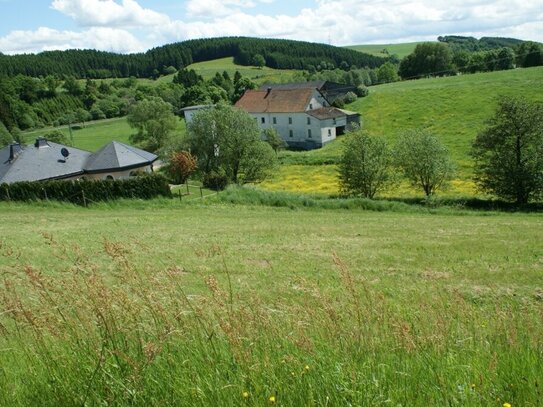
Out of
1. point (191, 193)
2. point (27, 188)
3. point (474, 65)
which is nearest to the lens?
point (27, 188)

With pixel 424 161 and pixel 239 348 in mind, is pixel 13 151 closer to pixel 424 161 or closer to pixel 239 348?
pixel 424 161

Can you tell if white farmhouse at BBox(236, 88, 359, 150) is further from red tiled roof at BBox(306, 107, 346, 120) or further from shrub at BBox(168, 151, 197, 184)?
shrub at BBox(168, 151, 197, 184)

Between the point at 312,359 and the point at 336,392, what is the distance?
1.42ft

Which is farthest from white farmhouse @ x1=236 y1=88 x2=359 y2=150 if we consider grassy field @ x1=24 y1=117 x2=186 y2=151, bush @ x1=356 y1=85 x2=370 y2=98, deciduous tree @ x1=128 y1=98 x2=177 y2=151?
bush @ x1=356 y1=85 x2=370 y2=98

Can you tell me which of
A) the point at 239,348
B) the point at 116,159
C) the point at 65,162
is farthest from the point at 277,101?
the point at 239,348

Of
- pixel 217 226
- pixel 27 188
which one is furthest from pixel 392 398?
pixel 27 188

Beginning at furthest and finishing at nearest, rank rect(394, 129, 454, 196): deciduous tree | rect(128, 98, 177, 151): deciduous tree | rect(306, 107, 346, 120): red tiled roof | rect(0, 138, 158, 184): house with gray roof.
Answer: rect(306, 107, 346, 120): red tiled roof, rect(128, 98, 177, 151): deciduous tree, rect(0, 138, 158, 184): house with gray roof, rect(394, 129, 454, 196): deciduous tree

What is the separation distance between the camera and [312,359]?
3.50 m

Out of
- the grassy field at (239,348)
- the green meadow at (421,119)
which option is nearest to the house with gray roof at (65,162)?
the green meadow at (421,119)

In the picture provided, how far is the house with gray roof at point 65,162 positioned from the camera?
128ft

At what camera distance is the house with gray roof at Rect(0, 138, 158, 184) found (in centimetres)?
3900

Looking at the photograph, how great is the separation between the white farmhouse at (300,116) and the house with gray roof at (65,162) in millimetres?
37583

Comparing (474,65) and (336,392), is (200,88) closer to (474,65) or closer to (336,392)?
(474,65)

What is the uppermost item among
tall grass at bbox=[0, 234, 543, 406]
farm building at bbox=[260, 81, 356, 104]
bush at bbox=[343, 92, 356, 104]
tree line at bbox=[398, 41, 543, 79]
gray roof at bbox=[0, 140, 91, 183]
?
tree line at bbox=[398, 41, 543, 79]
